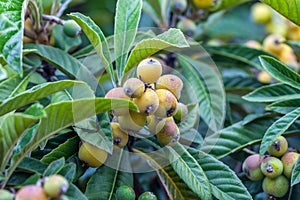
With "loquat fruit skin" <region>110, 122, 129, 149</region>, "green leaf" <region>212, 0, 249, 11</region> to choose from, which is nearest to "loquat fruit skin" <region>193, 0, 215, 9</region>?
"green leaf" <region>212, 0, 249, 11</region>

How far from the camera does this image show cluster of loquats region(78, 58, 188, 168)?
112cm

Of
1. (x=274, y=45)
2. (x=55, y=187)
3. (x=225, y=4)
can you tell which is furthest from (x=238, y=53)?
(x=55, y=187)

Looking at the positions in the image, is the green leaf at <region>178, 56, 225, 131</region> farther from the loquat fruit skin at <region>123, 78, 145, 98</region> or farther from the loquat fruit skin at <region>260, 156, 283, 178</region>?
the loquat fruit skin at <region>123, 78, 145, 98</region>

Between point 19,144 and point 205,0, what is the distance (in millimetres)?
1031

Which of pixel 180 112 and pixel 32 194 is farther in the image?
pixel 180 112

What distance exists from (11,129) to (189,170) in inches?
17.2

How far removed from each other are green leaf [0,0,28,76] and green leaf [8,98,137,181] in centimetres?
10

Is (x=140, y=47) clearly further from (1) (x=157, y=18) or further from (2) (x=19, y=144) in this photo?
(1) (x=157, y=18)

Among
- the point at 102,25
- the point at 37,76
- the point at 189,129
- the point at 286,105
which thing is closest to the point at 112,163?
the point at 189,129

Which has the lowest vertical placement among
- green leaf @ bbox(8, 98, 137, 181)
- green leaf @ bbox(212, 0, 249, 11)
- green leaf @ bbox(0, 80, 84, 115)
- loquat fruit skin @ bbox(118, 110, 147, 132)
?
green leaf @ bbox(212, 0, 249, 11)

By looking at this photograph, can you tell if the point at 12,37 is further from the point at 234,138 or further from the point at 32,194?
the point at 234,138

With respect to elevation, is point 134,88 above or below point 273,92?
above

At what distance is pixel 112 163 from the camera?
1291 mm

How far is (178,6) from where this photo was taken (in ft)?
6.22
